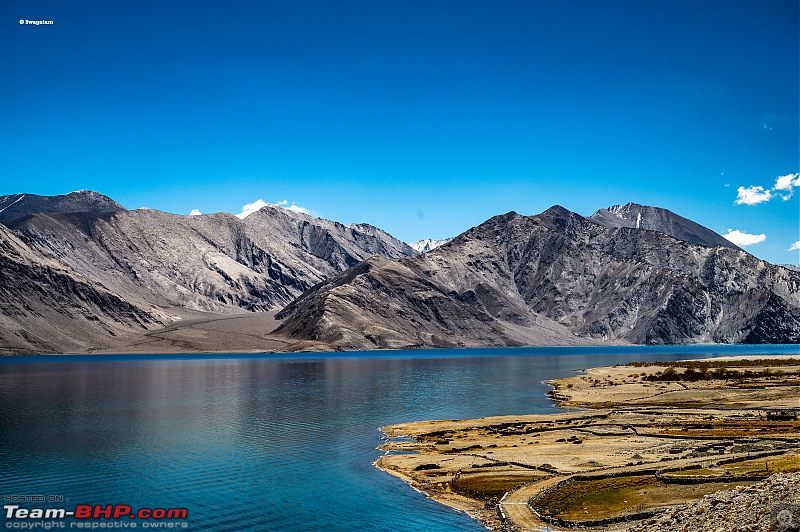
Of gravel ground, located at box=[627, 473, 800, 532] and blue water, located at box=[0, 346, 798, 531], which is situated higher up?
gravel ground, located at box=[627, 473, 800, 532]

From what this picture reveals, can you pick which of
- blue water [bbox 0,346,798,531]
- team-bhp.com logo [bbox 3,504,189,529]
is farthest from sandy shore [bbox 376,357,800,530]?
team-bhp.com logo [bbox 3,504,189,529]

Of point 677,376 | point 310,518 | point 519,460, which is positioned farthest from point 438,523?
point 677,376

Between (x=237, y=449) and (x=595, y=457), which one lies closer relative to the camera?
(x=595, y=457)

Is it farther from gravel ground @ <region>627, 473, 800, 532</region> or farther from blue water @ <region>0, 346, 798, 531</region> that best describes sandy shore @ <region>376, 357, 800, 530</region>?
gravel ground @ <region>627, 473, 800, 532</region>

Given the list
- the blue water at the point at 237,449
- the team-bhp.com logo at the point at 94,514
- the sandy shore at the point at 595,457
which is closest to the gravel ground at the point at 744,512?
the sandy shore at the point at 595,457

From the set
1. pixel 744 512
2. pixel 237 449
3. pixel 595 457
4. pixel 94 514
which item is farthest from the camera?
pixel 237 449

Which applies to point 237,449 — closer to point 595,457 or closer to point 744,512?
point 595,457

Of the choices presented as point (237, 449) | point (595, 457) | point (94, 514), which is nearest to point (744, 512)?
point (595, 457)
